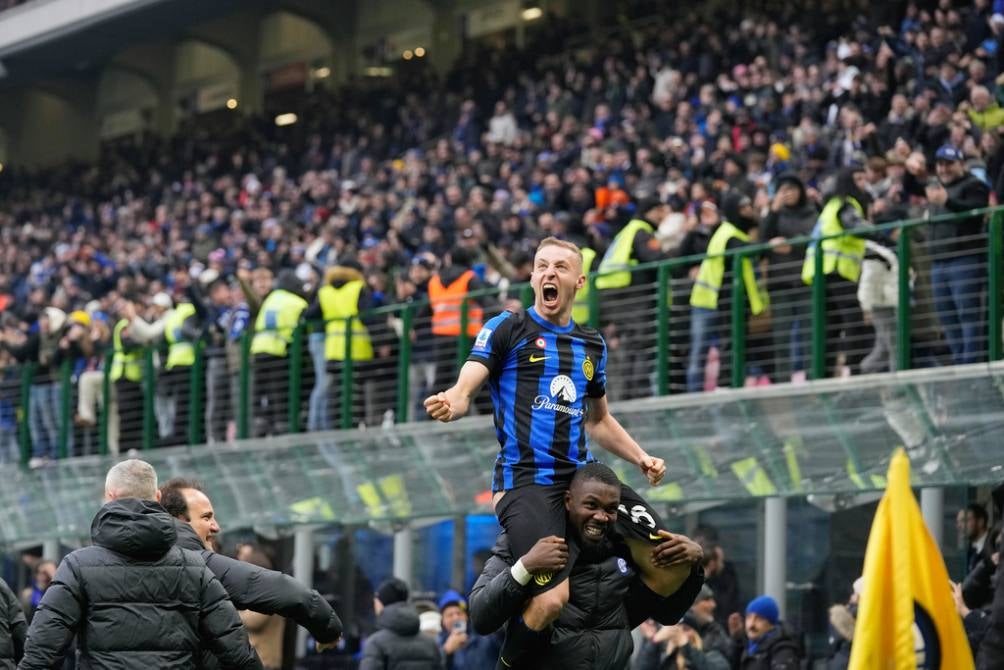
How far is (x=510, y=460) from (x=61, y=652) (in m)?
2.02

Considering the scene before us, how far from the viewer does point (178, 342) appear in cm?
2316

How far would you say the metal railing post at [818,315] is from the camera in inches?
643

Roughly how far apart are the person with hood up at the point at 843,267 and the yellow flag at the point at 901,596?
8.11 meters

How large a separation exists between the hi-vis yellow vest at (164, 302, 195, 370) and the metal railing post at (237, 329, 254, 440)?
1068mm

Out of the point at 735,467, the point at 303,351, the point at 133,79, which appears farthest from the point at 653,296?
the point at 133,79

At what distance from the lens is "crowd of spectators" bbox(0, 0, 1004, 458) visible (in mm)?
17000

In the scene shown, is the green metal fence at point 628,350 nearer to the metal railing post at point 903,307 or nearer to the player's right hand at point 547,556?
the metal railing post at point 903,307

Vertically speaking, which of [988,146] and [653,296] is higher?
[988,146]

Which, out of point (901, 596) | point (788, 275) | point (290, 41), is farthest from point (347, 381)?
point (290, 41)

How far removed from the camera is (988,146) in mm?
16672

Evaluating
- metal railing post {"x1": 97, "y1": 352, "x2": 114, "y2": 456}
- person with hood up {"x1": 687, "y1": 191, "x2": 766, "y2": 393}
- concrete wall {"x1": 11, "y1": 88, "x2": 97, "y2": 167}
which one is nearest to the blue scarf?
person with hood up {"x1": 687, "y1": 191, "x2": 766, "y2": 393}

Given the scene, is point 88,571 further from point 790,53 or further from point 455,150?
point 455,150

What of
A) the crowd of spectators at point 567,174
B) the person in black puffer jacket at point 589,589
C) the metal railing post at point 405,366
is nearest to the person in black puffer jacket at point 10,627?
the person in black puffer jacket at point 589,589

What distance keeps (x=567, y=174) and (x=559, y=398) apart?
1450cm
